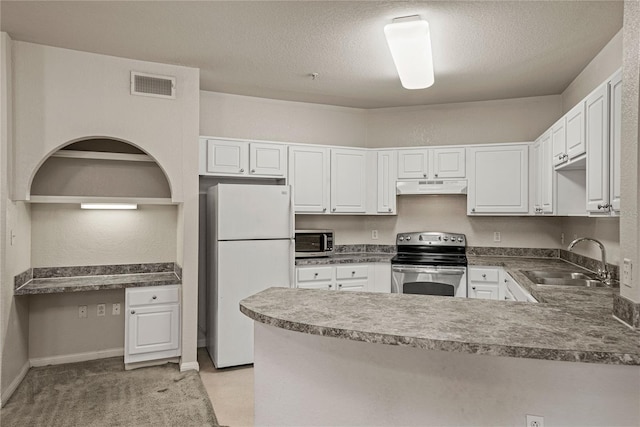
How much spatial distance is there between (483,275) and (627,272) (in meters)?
2.54

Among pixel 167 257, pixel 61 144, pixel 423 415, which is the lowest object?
pixel 423 415

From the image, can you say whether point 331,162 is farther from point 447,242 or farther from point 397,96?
point 447,242

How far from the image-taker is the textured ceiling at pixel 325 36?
2670 millimetres

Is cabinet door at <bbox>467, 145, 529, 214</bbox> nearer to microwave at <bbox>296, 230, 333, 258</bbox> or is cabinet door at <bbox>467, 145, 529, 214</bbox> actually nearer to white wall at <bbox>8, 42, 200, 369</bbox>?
microwave at <bbox>296, 230, 333, 258</bbox>

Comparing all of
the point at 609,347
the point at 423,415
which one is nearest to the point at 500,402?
the point at 423,415

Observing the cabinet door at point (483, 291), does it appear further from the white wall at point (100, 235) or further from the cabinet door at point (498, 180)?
the white wall at point (100, 235)

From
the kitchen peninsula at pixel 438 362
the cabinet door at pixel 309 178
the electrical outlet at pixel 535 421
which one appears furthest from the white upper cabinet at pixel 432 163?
the electrical outlet at pixel 535 421

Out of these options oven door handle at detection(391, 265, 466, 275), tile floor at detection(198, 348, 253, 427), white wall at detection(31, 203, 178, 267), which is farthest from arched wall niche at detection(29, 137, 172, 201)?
oven door handle at detection(391, 265, 466, 275)

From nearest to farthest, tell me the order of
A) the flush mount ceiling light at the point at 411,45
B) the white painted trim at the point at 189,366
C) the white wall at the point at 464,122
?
the flush mount ceiling light at the point at 411,45 → the white painted trim at the point at 189,366 → the white wall at the point at 464,122

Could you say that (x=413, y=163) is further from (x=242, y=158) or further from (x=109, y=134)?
(x=109, y=134)

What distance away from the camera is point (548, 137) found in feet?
12.2

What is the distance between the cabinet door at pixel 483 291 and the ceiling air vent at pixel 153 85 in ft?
11.2

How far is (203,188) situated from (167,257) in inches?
32.1

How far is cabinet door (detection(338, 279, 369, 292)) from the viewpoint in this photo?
14.5 feet
